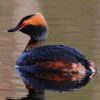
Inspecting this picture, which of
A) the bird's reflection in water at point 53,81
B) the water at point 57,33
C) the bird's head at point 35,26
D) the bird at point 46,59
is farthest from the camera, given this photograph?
the bird's head at point 35,26

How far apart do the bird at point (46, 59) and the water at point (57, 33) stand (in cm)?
24

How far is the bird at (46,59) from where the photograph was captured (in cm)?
1184

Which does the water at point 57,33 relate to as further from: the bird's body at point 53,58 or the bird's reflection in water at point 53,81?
the bird's body at point 53,58

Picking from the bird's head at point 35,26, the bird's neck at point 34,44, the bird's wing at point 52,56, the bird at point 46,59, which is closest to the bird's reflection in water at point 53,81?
the bird at point 46,59

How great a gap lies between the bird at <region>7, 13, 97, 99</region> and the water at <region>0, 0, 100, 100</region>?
235mm

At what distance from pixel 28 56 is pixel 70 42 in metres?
2.05

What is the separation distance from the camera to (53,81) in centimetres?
1166

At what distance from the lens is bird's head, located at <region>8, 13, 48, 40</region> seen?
1287cm

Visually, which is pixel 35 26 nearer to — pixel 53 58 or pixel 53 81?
pixel 53 58

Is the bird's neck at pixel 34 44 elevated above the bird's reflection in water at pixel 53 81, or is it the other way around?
the bird's neck at pixel 34 44

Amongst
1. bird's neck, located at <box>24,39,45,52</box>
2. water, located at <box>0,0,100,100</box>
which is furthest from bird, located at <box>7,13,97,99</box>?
water, located at <box>0,0,100,100</box>

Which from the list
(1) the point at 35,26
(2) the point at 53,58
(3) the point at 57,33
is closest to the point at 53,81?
(2) the point at 53,58

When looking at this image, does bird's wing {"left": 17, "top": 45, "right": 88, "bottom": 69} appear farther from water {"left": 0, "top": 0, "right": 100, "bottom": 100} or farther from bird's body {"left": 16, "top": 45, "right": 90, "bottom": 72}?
water {"left": 0, "top": 0, "right": 100, "bottom": 100}

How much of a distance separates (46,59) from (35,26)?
3.68 ft
